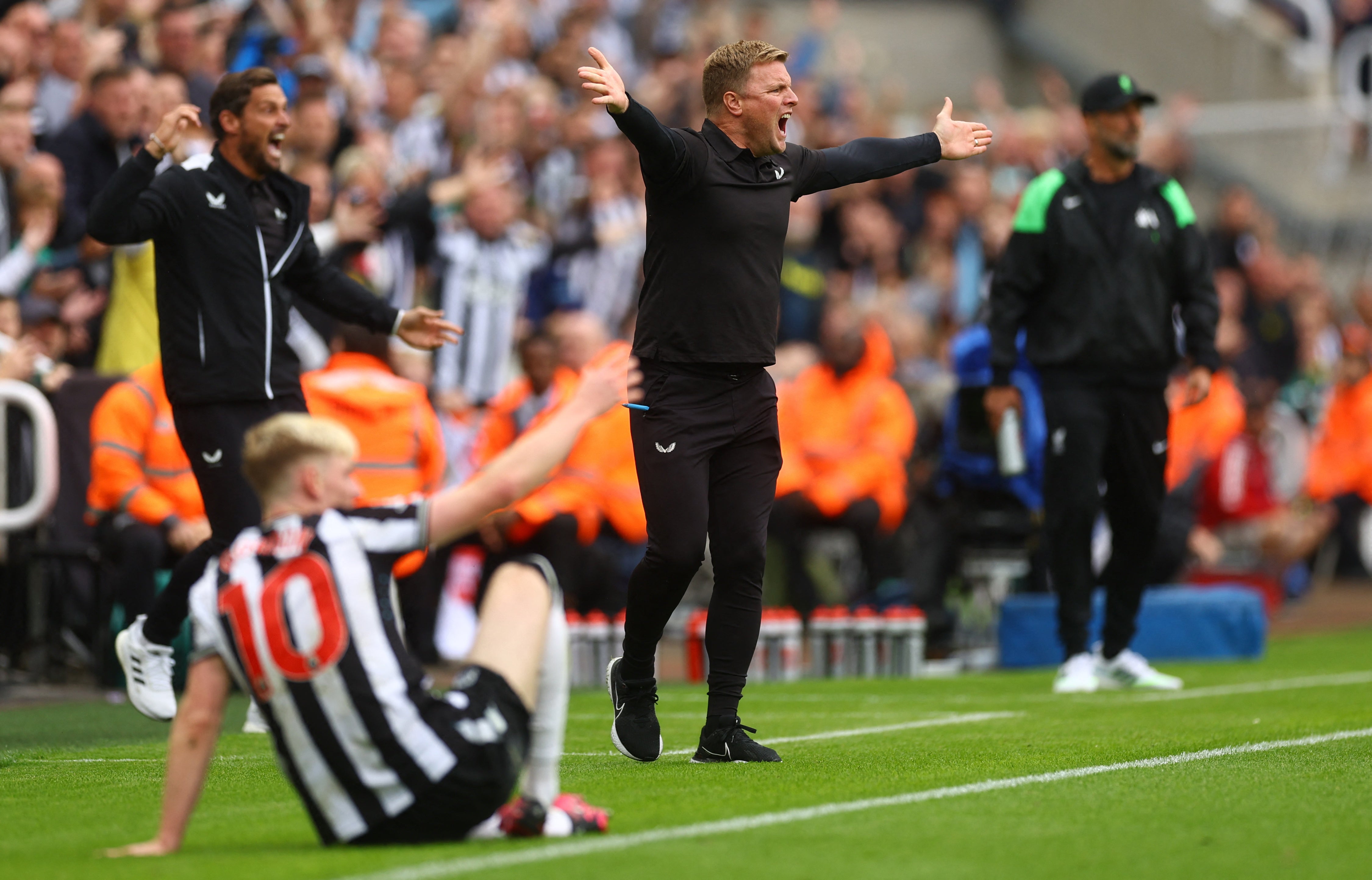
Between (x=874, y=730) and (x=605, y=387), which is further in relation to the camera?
(x=874, y=730)

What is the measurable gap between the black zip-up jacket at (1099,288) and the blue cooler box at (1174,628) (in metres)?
2.62

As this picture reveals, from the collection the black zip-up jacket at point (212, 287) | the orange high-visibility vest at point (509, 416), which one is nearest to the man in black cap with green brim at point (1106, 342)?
the black zip-up jacket at point (212, 287)

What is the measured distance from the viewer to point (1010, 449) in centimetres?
1172

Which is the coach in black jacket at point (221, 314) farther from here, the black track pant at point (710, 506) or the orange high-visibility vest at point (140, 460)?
the orange high-visibility vest at point (140, 460)

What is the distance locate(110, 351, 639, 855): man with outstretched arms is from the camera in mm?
4570

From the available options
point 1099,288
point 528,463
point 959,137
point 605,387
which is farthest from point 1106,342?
point 528,463

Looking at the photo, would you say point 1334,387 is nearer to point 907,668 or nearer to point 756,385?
point 907,668

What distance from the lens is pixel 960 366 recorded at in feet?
43.0

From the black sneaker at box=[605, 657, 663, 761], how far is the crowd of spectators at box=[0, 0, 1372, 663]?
163 inches

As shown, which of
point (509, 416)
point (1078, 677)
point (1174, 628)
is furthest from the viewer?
point (509, 416)

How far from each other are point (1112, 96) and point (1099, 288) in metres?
0.94

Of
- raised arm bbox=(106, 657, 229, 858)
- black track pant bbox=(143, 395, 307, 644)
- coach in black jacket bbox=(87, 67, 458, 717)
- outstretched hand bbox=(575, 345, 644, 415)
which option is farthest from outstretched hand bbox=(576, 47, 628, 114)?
raised arm bbox=(106, 657, 229, 858)

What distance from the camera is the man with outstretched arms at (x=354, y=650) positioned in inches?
180

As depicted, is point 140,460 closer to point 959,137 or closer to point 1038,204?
point 1038,204
